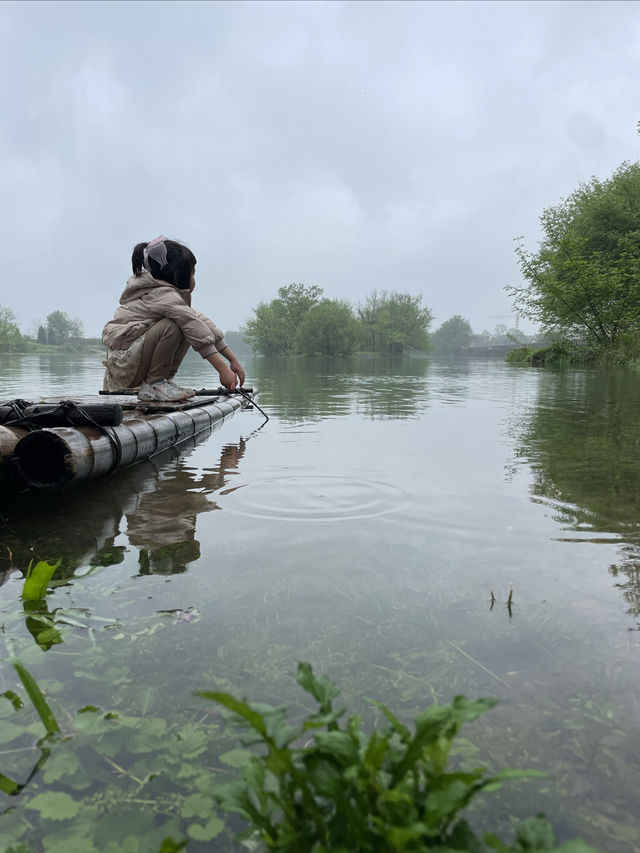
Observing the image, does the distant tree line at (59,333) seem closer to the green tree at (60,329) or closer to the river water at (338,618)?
the green tree at (60,329)

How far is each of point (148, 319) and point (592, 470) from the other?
5.69 meters

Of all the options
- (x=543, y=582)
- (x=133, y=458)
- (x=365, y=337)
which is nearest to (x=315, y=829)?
(x=543, y=582)

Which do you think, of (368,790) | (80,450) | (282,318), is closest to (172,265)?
(80,450)

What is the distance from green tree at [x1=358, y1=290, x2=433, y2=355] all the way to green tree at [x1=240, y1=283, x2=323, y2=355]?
12039 mm

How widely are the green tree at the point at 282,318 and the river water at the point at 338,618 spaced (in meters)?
94.7

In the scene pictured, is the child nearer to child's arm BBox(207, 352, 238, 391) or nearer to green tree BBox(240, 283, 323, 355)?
child's arm BBox(207, 352, 238, 391)

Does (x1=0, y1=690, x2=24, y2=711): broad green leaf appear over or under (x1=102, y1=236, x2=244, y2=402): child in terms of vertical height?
under

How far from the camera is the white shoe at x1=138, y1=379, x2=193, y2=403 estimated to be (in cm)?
770

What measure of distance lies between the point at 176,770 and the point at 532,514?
3.27 m

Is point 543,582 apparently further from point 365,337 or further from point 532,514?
point 365,337

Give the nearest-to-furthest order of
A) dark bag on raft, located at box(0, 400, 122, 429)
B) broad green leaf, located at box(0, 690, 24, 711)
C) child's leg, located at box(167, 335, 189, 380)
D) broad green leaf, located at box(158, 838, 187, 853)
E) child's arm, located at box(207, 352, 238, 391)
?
broad green leaf, located at box(158, 838, 187, 853) < broad green leaf, located at box(0, 690, 24, 711) < dark bag on raft, located at box(0, 400, 122, 429) < child's arm, located at box(207, 352, 238, 391) < child's leg, located at box(167, 335, 189, 380)

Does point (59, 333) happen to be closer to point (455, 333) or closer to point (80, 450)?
point (455, 333)

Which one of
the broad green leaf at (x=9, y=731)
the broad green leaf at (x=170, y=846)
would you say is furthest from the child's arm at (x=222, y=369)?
the broad green leaf at (x=170, y=846)

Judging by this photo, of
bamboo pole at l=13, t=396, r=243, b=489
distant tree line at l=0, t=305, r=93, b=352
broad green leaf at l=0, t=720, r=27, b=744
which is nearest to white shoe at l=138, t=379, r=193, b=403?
bamboo pole at l=13, t=396, r=243, b=489
